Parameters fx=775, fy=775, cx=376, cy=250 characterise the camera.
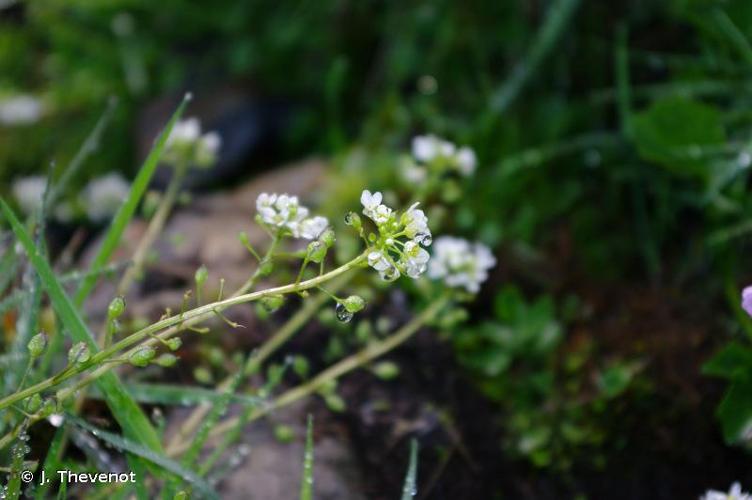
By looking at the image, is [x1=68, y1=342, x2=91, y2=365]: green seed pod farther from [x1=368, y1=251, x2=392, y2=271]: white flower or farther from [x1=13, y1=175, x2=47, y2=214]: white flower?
[x1=13, y1=175, x2=47, y2=214]: white flower

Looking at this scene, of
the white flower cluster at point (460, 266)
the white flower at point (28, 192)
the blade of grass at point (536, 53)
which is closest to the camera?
the white flower cluster at point (460, 266)

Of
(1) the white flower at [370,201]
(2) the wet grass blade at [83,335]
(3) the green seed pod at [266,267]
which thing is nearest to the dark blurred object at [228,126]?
(2) the wet grass blade at [83,335]

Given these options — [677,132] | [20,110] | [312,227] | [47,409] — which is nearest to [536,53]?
[677,132]

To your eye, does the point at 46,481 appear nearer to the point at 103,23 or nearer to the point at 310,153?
the point at 310,153

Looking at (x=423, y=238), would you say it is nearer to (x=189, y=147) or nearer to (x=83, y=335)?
(x=83, y=335)

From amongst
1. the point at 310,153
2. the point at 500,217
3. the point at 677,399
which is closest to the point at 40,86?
the point at 310,153

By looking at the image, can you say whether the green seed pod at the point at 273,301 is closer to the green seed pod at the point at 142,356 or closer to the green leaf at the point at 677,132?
the green seed pod at the point at 142,356
